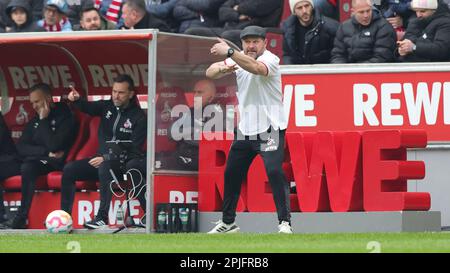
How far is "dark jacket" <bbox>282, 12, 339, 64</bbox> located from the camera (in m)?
20.0

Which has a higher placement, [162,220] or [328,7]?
[328,7]

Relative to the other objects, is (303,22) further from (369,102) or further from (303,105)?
(369,102)

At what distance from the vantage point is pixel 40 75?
20.1 metres

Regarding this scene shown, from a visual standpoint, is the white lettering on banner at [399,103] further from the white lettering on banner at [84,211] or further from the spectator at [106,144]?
the white lettering on banner at [84,211]

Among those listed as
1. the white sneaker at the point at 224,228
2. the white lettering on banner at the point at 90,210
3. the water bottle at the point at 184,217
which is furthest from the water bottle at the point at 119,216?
the white sneaker at the point at 224,228

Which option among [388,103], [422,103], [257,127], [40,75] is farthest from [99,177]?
[422,103]

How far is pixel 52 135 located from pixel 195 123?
2247mm

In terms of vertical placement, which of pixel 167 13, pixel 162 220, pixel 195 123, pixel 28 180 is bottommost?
pixel 162 220

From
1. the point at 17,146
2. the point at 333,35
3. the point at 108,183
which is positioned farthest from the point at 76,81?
the point at 333,35

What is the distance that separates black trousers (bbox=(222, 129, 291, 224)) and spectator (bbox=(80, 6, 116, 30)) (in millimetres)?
5039

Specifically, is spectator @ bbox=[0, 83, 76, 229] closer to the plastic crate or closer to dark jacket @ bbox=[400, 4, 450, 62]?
the plastic crate

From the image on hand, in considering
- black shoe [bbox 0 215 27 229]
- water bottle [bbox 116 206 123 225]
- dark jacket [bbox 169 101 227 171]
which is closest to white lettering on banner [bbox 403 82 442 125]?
dark jacket [bbox 169 101 227 171]

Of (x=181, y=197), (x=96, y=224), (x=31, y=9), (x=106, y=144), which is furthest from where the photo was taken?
(x=31, y=9)

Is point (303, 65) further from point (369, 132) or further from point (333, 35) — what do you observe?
point (369, 132)
